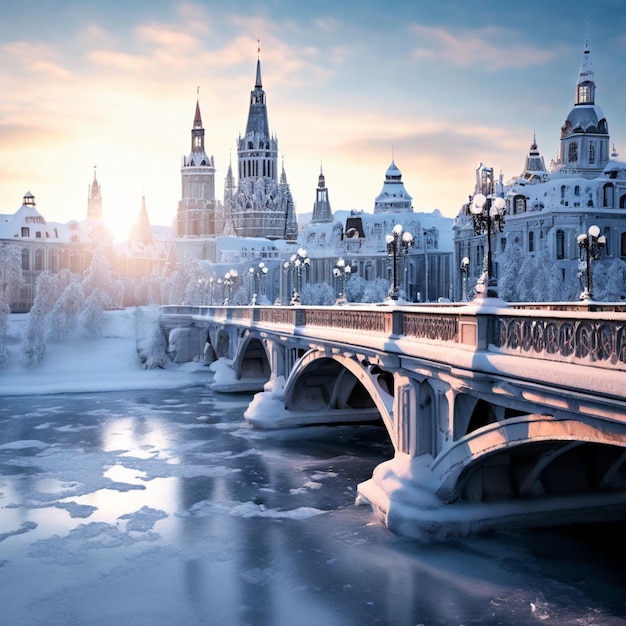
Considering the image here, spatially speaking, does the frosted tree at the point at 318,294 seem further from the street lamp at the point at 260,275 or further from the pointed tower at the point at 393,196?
the pointed tower at the point at 393,196

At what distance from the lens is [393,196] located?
481ft

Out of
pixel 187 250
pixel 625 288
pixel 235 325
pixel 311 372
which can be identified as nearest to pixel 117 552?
pixel 311 372

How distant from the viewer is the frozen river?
14.8 m

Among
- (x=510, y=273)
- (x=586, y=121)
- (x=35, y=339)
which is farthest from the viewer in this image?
(x=586, y=121)

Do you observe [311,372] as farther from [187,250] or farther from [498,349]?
[187,250]

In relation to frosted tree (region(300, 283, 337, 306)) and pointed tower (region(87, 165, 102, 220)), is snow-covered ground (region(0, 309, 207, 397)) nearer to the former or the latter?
frosted tree (region(300, 283, 337, 306))

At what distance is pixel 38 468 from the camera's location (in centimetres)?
2762

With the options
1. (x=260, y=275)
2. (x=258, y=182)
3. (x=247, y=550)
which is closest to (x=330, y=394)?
(x=247, y=550)

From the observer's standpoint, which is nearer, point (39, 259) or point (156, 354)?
point (156, 354)

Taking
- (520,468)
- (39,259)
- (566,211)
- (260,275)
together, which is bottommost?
(520,468)

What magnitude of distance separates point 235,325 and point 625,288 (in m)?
39.8

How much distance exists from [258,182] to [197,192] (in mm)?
13820

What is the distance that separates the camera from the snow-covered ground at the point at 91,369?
53000 mm

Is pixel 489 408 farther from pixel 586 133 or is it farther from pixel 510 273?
pixel 586 133
